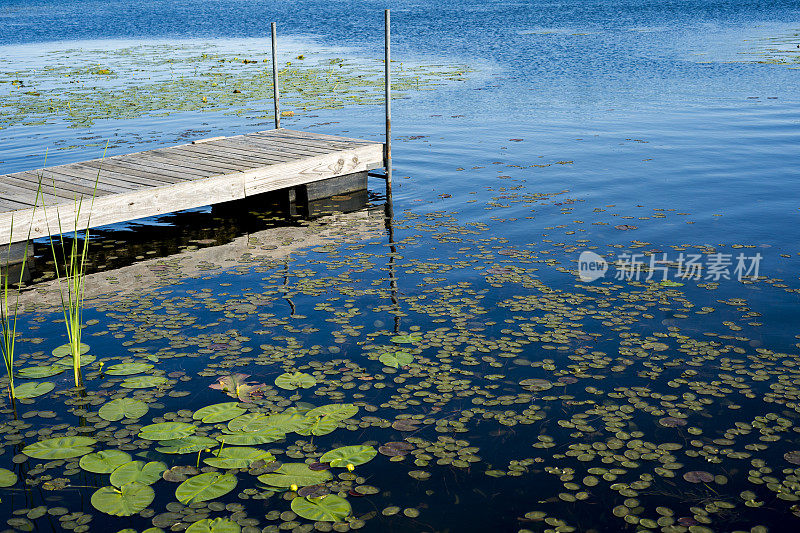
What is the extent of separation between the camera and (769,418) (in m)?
4.21

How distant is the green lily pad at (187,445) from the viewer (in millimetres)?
4016

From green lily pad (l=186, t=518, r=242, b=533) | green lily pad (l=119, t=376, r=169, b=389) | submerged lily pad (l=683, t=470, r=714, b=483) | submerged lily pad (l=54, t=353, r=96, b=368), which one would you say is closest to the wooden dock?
submerged lily pad (l=54, t=353, r=96, b=368)

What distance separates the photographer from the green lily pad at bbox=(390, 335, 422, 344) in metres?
5.28

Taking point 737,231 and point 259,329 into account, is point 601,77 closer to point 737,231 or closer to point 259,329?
point 737,231

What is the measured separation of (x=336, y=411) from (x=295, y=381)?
45cm

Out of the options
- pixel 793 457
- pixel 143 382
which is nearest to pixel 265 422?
pixel 143 382

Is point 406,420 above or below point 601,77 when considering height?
below

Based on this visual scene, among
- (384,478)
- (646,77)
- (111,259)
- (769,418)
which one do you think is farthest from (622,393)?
(646,77)

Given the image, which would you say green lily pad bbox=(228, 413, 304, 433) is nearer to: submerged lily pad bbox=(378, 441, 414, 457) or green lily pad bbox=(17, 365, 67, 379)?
submerged lily pad bbox=(378, 441, 414, 457)

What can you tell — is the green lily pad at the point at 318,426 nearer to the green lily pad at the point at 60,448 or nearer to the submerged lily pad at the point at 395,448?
the submerged lily pad at the point at 395,448

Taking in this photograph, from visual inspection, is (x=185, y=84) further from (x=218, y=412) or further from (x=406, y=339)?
(x=218, y=412)

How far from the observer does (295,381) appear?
4711 millimetres

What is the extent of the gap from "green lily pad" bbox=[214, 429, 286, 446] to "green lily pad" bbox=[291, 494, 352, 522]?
579mm

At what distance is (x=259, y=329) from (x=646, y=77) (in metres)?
15.0
